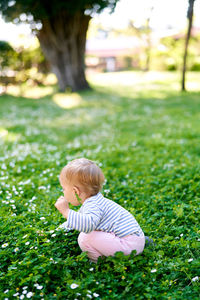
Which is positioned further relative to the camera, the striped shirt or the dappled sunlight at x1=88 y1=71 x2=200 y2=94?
the dappled sunlight at x1=88 y1=71 x2=200 y2=94

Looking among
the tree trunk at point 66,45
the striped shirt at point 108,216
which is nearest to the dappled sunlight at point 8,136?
the striped shirt at point 108,216

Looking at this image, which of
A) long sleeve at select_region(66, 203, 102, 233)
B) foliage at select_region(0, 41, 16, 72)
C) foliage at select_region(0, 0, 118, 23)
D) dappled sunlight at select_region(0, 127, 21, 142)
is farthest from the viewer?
foliage at select_region(0, 41, 16, 72)

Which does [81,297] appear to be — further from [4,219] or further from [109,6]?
[109,6]

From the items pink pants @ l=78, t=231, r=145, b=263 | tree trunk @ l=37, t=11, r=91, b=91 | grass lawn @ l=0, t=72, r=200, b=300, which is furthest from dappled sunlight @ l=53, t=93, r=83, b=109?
pink pants @ l=78, t=231, r=145, b=263

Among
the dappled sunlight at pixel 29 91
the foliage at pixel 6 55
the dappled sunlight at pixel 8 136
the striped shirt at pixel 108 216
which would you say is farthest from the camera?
the dappled sunlight at pixel 29 91

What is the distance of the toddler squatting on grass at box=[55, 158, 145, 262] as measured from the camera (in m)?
2.59

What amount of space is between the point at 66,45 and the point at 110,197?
Answer: 12750mm

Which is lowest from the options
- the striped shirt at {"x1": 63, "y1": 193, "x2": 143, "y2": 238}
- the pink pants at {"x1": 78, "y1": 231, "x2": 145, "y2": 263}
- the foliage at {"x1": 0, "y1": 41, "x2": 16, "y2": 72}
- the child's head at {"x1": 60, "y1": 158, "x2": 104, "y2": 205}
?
the pink pants at {"x1": 78, "y1": 231, "x2": 145, "y2": 263}

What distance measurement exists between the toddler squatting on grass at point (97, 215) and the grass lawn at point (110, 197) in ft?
0.37

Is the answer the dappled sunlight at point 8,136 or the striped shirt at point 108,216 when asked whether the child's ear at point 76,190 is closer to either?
the striped shirt at point 108,216

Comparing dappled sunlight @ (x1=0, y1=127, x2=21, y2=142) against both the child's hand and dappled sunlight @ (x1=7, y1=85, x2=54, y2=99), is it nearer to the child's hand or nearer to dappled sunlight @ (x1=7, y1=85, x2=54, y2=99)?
the child's hand

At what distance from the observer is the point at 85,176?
2.59m

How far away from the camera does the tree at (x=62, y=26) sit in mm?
12461

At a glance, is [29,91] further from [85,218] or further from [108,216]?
[85,218]
